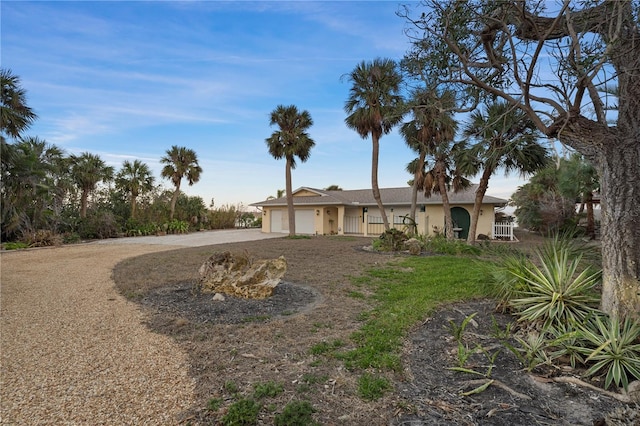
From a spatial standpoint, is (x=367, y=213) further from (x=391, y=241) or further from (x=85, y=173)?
(x=85, y=173)

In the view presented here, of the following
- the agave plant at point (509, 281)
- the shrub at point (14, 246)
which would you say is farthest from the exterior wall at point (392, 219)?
the shrub at point (14, 246)

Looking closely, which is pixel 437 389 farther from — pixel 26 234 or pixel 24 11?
pixel 26 234

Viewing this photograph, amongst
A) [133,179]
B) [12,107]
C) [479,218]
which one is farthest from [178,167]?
[479,218]

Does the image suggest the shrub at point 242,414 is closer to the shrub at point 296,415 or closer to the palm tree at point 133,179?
the shrub at point 296,415

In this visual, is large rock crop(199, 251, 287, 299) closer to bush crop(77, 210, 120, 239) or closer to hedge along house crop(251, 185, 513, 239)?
hedge along house crop(251, 185, 513, 239)

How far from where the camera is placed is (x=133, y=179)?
2406 cm

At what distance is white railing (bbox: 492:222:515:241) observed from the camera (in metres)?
18.6

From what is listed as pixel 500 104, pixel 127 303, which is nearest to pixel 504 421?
pixel 127 303

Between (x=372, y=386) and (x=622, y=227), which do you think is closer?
(x=372, y=386)

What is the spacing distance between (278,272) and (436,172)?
37.4ft

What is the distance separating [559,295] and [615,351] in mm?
933

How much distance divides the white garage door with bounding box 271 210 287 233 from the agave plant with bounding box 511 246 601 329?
22.9 metres

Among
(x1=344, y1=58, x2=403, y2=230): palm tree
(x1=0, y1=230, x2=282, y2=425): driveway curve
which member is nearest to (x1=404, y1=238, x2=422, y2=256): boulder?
(x1=344, y1=58, x2=403, y2=230): palm tree

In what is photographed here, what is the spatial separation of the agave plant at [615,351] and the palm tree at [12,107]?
17.7 m
